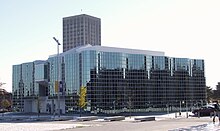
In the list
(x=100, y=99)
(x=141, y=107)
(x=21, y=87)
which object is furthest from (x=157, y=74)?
(x=21, y=87)

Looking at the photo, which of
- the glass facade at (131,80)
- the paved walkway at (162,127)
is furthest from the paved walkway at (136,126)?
the glass facade at (131,80)

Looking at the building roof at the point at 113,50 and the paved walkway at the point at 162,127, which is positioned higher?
the building roof at the point at 113,50

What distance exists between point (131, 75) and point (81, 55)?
1282 cm

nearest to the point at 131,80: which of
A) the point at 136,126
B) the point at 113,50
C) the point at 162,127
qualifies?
the point at 113,50

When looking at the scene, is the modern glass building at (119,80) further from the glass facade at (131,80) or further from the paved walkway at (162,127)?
the paved walkway at (162,127)

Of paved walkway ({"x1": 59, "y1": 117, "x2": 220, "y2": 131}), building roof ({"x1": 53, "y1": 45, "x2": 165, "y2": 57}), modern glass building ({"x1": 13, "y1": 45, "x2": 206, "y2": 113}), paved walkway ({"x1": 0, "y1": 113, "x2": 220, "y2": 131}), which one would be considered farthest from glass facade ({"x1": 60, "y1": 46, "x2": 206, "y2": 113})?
paved walkway ({"x1": 59, "y1": 117, "x2": 220, "y2": 131})

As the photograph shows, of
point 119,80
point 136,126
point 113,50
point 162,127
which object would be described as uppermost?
point 113,50

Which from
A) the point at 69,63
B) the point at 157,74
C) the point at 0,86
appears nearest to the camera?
the point at 69,63

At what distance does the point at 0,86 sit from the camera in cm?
10544

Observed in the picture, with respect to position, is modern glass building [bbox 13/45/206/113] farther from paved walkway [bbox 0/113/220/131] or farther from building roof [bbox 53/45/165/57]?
paved walkway [bbox 0/113/220/131]

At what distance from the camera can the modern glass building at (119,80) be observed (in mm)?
87562

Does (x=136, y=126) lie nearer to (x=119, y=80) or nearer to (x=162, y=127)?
(x=162, y=127)

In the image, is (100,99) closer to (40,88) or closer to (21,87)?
(40,88)

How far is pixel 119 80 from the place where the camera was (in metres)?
90.7
